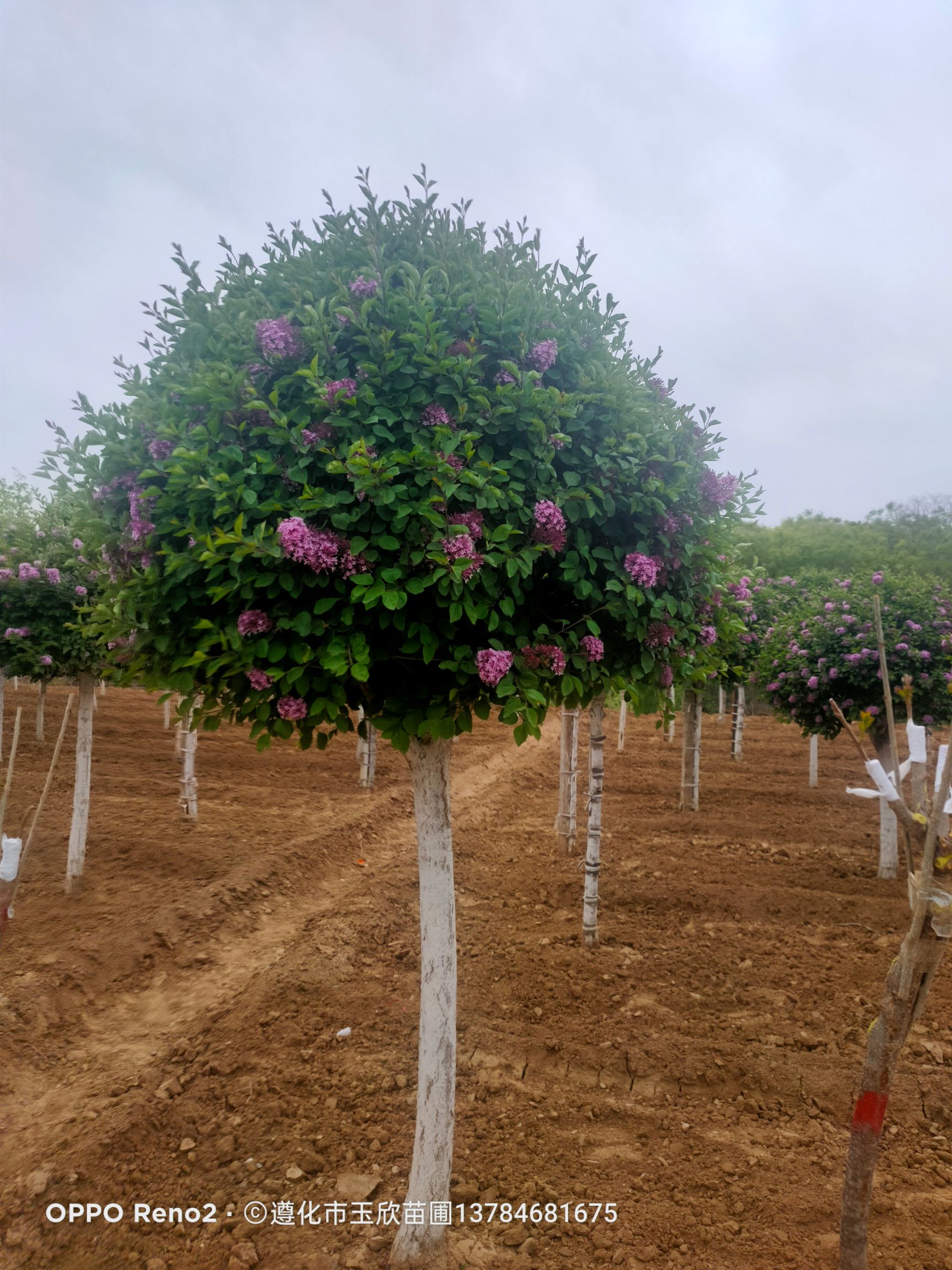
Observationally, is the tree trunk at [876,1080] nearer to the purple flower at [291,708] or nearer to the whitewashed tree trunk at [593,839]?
the purple flower at [291,708]

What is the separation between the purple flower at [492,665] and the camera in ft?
9.23

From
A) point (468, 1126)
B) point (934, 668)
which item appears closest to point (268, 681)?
point (468, 1126)

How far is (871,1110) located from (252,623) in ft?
9.81

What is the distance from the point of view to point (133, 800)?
1249 cm

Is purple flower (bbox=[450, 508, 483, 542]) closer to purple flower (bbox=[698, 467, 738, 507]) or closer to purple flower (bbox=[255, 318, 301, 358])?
purple flower (bbox=[255, 318, 301, 358])

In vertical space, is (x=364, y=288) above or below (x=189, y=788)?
above

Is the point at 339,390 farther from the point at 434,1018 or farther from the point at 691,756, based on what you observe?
the point at 691,756

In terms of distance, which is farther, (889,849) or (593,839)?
(889,849)

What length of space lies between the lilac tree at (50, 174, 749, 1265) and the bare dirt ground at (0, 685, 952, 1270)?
112cm

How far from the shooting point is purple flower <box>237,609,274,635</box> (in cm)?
283

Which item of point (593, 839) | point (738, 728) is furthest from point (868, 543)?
point (593, 839)

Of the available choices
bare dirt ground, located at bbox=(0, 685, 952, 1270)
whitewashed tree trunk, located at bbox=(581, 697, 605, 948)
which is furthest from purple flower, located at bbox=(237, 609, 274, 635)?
whitewashed tree trunk, located at bbox=(581, 697, 605, 948)

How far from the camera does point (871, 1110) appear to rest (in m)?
2.83

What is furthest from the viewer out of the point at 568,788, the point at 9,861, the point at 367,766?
the point at 367,766
